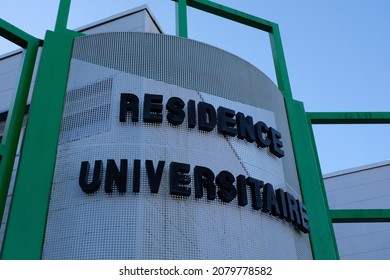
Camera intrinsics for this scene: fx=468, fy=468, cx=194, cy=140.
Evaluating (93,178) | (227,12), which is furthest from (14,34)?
(227,12)

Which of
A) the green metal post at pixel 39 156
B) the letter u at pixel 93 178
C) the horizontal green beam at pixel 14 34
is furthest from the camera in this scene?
the horizontal green beam at pixel 14 34

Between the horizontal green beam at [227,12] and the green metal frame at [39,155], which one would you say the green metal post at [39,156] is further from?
the horizontal green beam at [227,12]

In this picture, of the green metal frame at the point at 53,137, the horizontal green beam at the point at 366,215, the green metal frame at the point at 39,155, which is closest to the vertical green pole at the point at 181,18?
the green metal frame at the point at 53,137

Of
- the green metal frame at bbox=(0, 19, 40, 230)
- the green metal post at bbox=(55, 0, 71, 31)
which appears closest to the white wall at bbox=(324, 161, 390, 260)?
the green metal post at bbox=(55, 0, 71, 31)

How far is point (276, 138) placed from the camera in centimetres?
872

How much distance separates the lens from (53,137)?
734 centimetres

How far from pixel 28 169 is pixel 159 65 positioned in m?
2.93

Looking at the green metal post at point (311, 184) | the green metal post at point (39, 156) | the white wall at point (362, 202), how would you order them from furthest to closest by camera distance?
the white wall at point (362, 202)
the green metal post at point (311, 184)
the green metal post at point (39, 156)

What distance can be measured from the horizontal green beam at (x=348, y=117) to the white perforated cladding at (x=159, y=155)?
1561 millimetres

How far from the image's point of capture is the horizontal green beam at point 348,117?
10750mm

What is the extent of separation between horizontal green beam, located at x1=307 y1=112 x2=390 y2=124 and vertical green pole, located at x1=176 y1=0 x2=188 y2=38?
344cm

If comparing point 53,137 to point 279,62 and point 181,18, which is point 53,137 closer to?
point 181,18

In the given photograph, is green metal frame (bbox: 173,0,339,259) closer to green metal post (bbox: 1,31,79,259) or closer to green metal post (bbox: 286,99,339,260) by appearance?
green metal post (bbox: 286,99,339,260)

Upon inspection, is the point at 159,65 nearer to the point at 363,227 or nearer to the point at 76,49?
the point at 76,49
